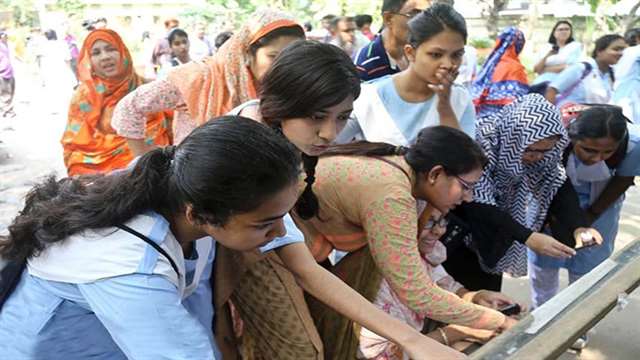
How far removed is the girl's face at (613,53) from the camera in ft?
15.0

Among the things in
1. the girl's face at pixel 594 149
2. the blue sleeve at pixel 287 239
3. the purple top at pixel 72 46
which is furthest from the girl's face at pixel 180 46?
the purple top at pixel 72 46

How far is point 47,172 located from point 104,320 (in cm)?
462

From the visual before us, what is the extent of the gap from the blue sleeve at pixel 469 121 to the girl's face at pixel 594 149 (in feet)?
1.37

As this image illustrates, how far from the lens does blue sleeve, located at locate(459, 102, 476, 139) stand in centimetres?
209

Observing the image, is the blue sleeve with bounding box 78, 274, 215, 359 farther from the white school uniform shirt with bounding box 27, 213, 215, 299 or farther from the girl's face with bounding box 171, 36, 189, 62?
the girl's face with bounding box 171, 36, 189, 62

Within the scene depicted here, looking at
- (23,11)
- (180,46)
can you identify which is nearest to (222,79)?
(180,46)

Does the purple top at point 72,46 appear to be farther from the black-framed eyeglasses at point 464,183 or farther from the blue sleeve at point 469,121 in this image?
the black-framed eyeglasses at point 464,183

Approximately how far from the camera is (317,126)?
1.42m

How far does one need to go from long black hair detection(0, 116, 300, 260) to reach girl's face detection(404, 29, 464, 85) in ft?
3.82

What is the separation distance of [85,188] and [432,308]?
2.78ft

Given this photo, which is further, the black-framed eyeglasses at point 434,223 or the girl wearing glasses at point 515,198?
the girl wearing glasses at point 515,198

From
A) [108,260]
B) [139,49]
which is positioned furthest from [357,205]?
[139,49]

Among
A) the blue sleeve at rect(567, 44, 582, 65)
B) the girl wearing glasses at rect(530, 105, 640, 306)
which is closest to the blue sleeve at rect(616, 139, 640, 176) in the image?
the girl wearing glasses at rect(530, 105, 640, 306)

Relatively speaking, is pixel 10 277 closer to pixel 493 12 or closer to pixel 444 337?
pixel 444 337
